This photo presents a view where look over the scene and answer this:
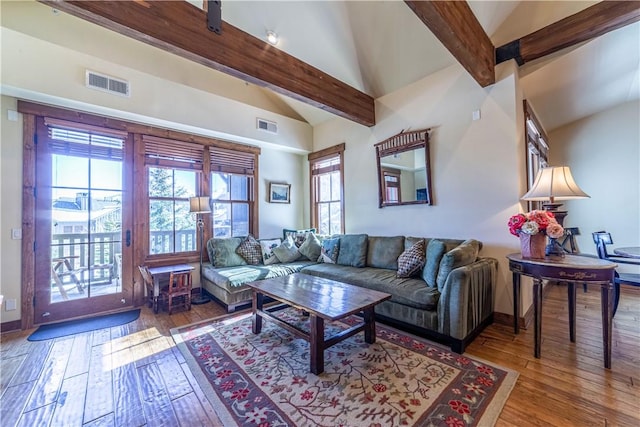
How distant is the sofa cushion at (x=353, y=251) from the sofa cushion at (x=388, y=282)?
10 centimetres

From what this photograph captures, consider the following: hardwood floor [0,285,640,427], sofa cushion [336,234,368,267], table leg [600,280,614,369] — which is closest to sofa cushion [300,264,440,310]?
sofa cushion [336,234,368,267]

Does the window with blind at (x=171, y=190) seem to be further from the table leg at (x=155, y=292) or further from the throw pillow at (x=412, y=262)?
the throw pillow at (x=412, y=262)

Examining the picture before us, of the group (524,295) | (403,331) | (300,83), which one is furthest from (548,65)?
(403,331)

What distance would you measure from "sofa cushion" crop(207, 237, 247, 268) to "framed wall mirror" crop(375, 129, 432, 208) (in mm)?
2403

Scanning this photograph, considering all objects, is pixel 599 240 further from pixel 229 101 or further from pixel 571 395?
pixel 229 101

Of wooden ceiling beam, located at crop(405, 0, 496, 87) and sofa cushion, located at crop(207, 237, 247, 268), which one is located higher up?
wooden ceiling beam, located at crop(405, 0, 496, 87)

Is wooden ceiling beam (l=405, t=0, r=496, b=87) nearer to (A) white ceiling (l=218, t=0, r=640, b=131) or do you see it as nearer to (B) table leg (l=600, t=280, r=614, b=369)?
(A) white ceiling (l=218, t=0, r=640, b=131)

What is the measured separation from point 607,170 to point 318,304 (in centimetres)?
572

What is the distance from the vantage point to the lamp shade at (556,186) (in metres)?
2.32

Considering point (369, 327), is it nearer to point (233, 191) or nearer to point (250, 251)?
point (250, 251)

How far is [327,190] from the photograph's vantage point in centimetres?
513

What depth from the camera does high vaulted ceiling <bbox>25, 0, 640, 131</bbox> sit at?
2.74 metres

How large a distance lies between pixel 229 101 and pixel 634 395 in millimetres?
5266

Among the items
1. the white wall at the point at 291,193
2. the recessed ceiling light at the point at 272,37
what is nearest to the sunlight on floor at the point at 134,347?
the white wall at the point at 291,193
